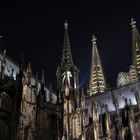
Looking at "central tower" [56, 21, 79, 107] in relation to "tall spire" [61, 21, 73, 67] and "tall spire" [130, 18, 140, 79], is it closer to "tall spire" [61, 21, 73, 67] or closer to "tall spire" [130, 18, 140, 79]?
"tall spire" [61, 21, 73, 67]

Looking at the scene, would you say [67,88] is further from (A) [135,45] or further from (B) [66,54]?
(A) [135,45]

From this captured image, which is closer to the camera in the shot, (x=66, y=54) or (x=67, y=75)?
(x=67, y=75)

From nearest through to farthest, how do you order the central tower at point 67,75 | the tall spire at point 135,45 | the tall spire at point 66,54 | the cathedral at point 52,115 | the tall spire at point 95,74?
the cathedral at point 52,115, the central tower at point 67,75, the tall spire at point 66,54, the tall spire at point 135,45, the tall spire at point 95,74

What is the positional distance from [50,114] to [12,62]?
11.8 metres

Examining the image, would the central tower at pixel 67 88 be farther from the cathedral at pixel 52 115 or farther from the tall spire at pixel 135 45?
the tall spire at pixel 135 45

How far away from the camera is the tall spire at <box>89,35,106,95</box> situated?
59.4 metres

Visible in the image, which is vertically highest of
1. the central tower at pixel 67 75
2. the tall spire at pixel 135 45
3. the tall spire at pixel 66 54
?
the tall spire at pixel 135 45

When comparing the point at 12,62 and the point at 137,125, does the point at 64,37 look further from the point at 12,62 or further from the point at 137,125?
the point at 137,125

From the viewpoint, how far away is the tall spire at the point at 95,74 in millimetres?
59369

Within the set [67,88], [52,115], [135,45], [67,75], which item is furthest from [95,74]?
[52,115]

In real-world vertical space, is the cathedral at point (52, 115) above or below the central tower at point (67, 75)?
below

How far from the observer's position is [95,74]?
204 ft

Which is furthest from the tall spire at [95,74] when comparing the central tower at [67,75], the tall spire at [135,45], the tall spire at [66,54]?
the central tower at [67,75]

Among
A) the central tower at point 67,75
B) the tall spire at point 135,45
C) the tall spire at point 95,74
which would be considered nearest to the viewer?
the central tower at point 67,75
